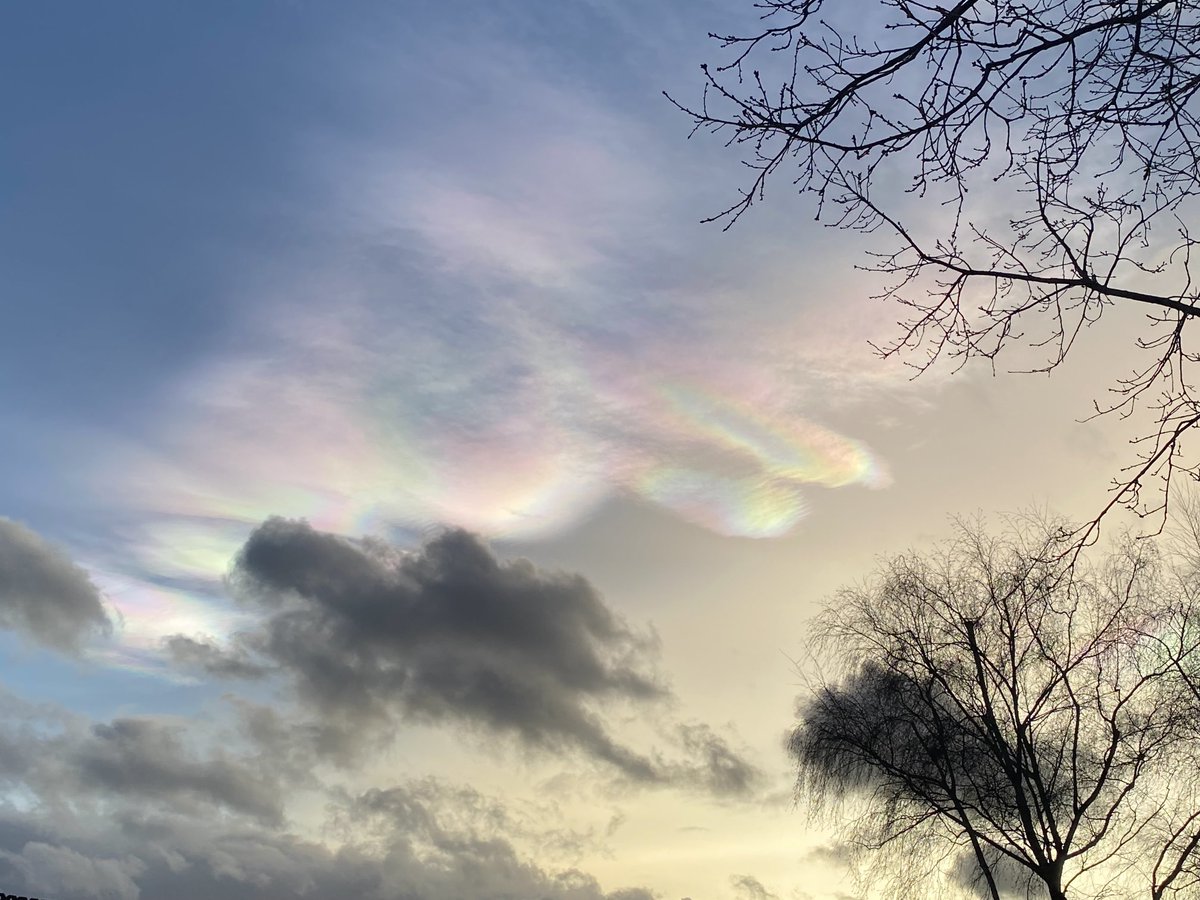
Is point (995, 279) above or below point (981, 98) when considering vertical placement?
below

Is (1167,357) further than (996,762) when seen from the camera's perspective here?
No

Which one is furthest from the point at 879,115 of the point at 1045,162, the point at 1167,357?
the point at 1167,357

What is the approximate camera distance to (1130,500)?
645 cm

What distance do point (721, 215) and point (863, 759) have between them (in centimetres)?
1624

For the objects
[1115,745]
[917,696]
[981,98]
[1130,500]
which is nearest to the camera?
[981,98]

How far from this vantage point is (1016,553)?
19078 mm

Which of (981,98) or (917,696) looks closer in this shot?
(981,98)

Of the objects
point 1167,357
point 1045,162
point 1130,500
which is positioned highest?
point 1045,162

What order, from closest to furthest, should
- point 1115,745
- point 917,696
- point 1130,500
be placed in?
point 1130,500
point 1115,745
point 917,696

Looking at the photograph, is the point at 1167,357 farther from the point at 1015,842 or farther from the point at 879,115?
the point at 1015,842

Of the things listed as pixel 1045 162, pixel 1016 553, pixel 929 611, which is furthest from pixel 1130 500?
pixel 929 611

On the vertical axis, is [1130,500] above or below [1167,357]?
below

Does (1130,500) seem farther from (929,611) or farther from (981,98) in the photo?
(929,611)

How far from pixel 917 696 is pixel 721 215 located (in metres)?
15.9
